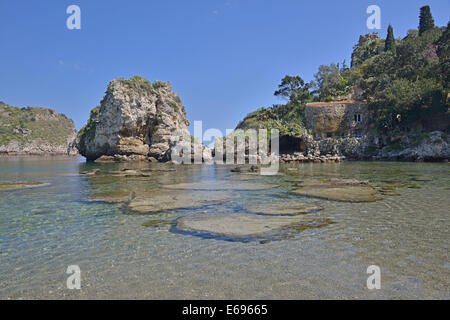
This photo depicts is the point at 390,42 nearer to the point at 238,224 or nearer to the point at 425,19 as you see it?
the point at 425,19

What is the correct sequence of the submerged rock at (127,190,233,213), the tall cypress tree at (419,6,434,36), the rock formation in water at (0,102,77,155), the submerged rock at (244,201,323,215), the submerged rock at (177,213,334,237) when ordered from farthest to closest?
the rock formation in water at (0,102,77,155)
the tall cypress tree at (419,6,434,36)
the submerged rock at (127,190,233,213)
the submerged rock at (244,201,323,215)
the submerged rock at (177,213,334,237)

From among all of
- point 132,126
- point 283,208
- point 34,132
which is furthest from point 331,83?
point 34,132

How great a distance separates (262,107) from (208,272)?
7791 centimetres

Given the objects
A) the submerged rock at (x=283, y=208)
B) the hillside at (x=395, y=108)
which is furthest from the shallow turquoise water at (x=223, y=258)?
the hillside at (x=395, y=108)

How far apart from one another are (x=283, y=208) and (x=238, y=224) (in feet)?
9.55

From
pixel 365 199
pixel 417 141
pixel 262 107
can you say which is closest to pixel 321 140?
pixel 417 141

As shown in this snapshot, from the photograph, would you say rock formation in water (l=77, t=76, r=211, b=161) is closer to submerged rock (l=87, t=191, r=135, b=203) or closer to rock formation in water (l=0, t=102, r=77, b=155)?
submerged rock (l=87, t=191, r=135, b=203)

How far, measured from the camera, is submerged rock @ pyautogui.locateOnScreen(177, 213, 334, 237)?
7.84 m

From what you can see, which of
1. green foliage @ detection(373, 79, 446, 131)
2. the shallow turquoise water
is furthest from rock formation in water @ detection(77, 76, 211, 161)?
the shallow turquoise water

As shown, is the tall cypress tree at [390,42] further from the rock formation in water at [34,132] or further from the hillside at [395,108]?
the rock formation in water at [34,132]

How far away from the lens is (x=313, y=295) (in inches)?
173

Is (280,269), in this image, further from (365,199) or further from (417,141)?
(417,141)

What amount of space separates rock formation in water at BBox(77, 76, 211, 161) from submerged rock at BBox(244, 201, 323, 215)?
154 ft

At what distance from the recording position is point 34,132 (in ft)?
482
